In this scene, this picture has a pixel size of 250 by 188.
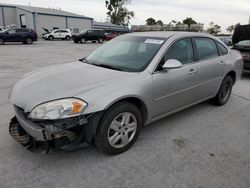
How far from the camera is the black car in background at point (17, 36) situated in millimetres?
21016

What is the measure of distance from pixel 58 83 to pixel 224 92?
3.43 metres

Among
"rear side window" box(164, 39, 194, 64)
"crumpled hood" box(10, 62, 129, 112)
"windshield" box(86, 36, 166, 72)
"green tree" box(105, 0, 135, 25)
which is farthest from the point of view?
"green tree" box(105, 0, 135, 25)

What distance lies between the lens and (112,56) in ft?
11.5

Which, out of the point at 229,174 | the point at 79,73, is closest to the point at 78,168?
the point at 79,73

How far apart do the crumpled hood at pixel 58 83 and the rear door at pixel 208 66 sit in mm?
1615

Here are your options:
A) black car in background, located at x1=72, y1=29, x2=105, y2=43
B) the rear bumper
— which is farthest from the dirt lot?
black car in background, located at x1=72, y1=29, x2=105, y2=43

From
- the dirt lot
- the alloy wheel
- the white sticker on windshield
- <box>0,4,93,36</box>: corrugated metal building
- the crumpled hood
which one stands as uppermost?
<box>0,4,93,36</box>: corrugated metal building

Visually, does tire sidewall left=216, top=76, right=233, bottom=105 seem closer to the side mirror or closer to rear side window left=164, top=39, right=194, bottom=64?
rear side window left=164, top=39, right=194, bottom=64

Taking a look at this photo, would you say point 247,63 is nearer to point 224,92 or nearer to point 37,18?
point 224,92

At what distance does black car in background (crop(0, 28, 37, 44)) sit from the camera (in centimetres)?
2102

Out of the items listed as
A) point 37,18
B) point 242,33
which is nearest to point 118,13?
point 37,18

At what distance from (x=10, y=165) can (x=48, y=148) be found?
56cm

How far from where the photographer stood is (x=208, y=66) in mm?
3865

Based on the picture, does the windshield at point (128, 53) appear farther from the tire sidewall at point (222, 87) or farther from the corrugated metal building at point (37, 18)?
the corrugated metal building at point (37, 18)
